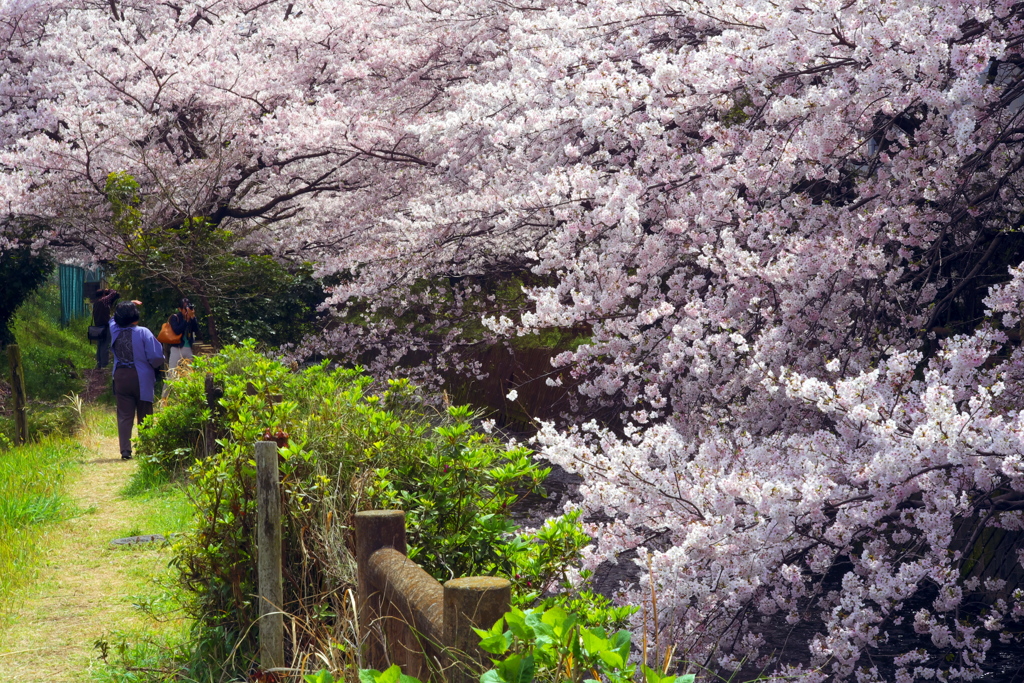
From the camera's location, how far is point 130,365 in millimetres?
9117

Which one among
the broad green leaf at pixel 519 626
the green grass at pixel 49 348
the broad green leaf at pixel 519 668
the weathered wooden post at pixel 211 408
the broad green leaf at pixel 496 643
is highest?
the broad green leaf at pixel 519 626

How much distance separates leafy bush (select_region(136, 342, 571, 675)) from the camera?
321 centimetres

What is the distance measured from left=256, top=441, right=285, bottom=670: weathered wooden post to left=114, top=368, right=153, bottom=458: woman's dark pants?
644 centimetres

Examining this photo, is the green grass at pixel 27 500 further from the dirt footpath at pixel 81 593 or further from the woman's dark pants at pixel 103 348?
the woman's dark pants at pixel 103 348

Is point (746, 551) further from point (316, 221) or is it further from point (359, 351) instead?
point (316, 221)

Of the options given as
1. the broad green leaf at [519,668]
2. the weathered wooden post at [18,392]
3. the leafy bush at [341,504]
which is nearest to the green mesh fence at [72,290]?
the weathered wooden post at [18,392]

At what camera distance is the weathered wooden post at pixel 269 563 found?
3.31 meters

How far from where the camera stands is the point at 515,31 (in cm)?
810

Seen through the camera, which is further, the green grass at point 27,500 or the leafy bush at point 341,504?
the green grass at point 27,500

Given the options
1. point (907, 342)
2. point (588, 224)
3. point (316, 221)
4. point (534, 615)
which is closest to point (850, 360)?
point (907, 342)

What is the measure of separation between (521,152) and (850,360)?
3708 millimetres

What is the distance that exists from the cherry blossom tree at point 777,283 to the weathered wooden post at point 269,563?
1185 mm

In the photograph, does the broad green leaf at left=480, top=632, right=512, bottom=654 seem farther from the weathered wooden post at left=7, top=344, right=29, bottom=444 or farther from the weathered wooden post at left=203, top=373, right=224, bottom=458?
the weathered wooden post at left=7, top=344, right=29, bottom=444

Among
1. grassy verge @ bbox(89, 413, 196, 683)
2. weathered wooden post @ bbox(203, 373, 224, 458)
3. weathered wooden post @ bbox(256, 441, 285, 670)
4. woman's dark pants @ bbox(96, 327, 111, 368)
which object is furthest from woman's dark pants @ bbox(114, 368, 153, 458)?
woman's dark pants @ bbox(96, 327, 111, 368)
